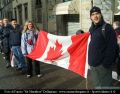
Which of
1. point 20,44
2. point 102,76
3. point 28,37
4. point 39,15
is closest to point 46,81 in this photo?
point 28,37

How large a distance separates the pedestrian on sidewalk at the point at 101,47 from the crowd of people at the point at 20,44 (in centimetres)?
392

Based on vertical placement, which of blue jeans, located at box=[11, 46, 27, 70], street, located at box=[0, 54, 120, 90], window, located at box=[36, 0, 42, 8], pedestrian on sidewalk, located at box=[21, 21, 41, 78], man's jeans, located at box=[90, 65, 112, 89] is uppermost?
window, located at box=[36, 0, 42, 8]

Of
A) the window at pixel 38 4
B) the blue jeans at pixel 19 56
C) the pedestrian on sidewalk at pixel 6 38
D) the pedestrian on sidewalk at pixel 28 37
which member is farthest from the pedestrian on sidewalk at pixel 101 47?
the window at pixel 38 4

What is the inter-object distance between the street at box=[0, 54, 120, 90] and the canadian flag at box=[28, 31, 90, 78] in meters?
0.67

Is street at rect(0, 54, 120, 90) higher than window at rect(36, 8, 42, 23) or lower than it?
lower

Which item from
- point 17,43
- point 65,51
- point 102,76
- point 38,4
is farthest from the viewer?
point 38,4

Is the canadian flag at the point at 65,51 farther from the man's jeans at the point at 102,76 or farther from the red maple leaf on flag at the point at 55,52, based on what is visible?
the man's jeans at the point at 102,76

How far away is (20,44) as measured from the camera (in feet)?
34.1

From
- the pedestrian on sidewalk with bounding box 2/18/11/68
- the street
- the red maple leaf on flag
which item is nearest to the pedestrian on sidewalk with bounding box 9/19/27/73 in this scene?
the street

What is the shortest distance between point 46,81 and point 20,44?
1.96 meters

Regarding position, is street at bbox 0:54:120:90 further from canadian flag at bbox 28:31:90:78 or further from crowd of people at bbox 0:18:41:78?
canadian flag at bbox 28:31:90:78

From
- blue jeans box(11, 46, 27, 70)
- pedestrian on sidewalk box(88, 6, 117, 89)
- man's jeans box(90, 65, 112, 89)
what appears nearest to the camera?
pedestrian on sidewalk box(88, 6, 117, 89)

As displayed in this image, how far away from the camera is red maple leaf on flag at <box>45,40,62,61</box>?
26.5ft

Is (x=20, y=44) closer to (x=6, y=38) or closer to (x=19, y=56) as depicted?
(x=19, y=56)
